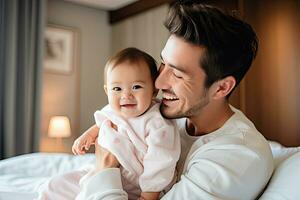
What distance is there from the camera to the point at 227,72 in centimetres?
120

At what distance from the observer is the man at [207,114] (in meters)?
0.97

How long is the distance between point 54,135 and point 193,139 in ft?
11.0

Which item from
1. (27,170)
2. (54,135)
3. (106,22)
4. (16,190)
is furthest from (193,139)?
(106,22)

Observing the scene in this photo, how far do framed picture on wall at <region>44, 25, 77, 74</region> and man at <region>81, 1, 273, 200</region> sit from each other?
12.2ft

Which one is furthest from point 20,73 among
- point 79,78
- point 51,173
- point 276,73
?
point 276,73

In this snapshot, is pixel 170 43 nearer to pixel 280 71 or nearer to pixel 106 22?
pixel 280 71

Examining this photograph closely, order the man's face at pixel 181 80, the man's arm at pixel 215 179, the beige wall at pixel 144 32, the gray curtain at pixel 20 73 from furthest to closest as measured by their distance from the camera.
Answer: the beige wall at pixel 144 32, the gray curtain at pixel 20 73, the man's face at pixel 181 80, the man's arm at pixel 215 179

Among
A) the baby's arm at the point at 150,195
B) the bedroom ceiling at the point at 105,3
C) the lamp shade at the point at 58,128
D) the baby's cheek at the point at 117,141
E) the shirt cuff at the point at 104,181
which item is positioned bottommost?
the lamp shade at the point at 58,128

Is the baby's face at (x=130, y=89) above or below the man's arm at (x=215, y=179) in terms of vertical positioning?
above

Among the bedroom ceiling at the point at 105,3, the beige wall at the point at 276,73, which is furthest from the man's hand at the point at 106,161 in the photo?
the bedroom ceiling at the point at 105,3

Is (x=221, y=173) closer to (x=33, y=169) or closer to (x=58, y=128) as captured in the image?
(x=33, y=169)

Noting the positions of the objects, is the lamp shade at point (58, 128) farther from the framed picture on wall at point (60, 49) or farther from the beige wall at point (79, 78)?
the framed picture on wall at point (60, 49)

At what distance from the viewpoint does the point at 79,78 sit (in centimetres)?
503

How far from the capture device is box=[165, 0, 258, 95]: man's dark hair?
113 cm
